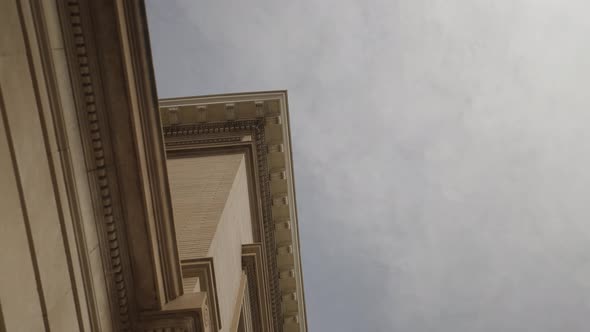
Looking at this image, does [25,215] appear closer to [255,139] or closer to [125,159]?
[125,159]

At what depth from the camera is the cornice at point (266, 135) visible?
2225 cm

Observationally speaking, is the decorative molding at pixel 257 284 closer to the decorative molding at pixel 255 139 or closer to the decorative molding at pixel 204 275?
the decorative molding at pixel 255 139

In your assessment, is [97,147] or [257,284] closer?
[97,147]

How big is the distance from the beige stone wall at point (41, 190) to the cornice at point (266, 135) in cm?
1350

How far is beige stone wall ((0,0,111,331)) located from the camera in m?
5.93

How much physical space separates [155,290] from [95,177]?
206cm

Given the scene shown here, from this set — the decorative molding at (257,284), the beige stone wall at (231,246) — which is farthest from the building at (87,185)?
the decorative molding at (257,284)

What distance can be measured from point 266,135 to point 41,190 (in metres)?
16.6

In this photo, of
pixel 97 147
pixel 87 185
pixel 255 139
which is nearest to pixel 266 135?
pixel 255 139

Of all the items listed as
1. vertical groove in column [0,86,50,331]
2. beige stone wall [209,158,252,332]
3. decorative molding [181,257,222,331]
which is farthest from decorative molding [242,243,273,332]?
vertical groove in column [0,86,50,331]

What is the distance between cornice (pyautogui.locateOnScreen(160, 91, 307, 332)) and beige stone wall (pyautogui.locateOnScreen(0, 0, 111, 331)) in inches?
531

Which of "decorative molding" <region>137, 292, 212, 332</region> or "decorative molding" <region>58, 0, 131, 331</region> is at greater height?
"decorative molding" <region>58, 0, 131, 331</region>

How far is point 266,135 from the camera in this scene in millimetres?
22922

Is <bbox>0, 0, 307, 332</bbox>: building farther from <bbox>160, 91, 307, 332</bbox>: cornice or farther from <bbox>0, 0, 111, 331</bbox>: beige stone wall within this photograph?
<bbox>160, 91, 307, 332</bbox>: cornice
